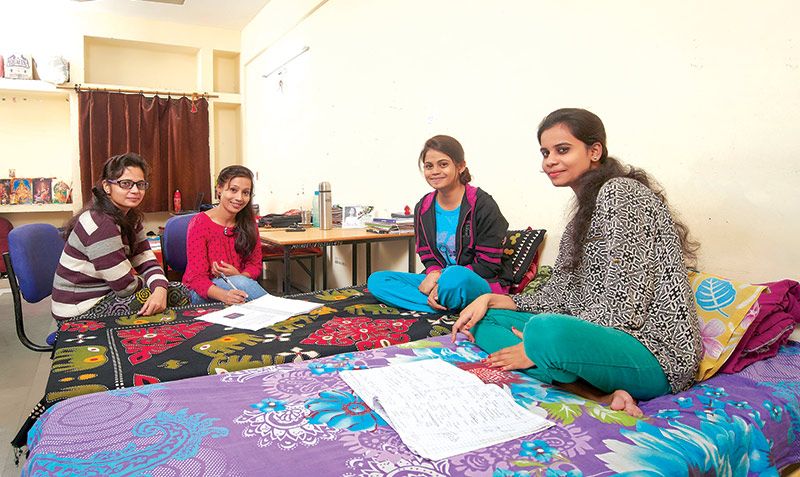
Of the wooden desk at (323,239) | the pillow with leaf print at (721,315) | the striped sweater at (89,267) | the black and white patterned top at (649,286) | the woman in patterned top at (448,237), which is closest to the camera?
the black and white patterned top at (649,286)

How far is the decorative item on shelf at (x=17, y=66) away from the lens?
5.01 meters

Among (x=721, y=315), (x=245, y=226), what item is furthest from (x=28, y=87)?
(x=721, y=315)

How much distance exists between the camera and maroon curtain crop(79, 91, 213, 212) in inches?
214

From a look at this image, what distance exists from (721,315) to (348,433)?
114 cm

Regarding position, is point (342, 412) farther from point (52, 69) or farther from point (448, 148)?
point (52, 69)

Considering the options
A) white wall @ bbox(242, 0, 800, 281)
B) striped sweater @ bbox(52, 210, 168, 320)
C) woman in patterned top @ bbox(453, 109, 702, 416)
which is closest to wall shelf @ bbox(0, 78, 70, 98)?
white wall @ bbox(242, 0, 800, 281)

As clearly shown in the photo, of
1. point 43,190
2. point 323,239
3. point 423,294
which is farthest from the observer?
point 43,190

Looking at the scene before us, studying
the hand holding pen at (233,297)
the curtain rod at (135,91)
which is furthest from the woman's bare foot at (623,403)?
the curtain rod at (135,91)

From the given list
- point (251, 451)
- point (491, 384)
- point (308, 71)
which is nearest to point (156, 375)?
point (251, 451)

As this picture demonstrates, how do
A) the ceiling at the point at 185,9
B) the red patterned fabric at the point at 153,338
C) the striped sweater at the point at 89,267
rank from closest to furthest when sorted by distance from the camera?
the red patterned fabric at the point at 153,338 < the striped sweater at the point at 89,267 < the ceiling at the point at 185,9

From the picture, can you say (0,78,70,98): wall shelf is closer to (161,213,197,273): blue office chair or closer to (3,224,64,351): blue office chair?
(161,213,197,273): blue office chair

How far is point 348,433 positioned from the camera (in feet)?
3.60

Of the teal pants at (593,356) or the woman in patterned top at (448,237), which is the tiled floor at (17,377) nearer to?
the woman in patterned top at (448,237)

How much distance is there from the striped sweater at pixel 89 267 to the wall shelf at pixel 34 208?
3912 mm
